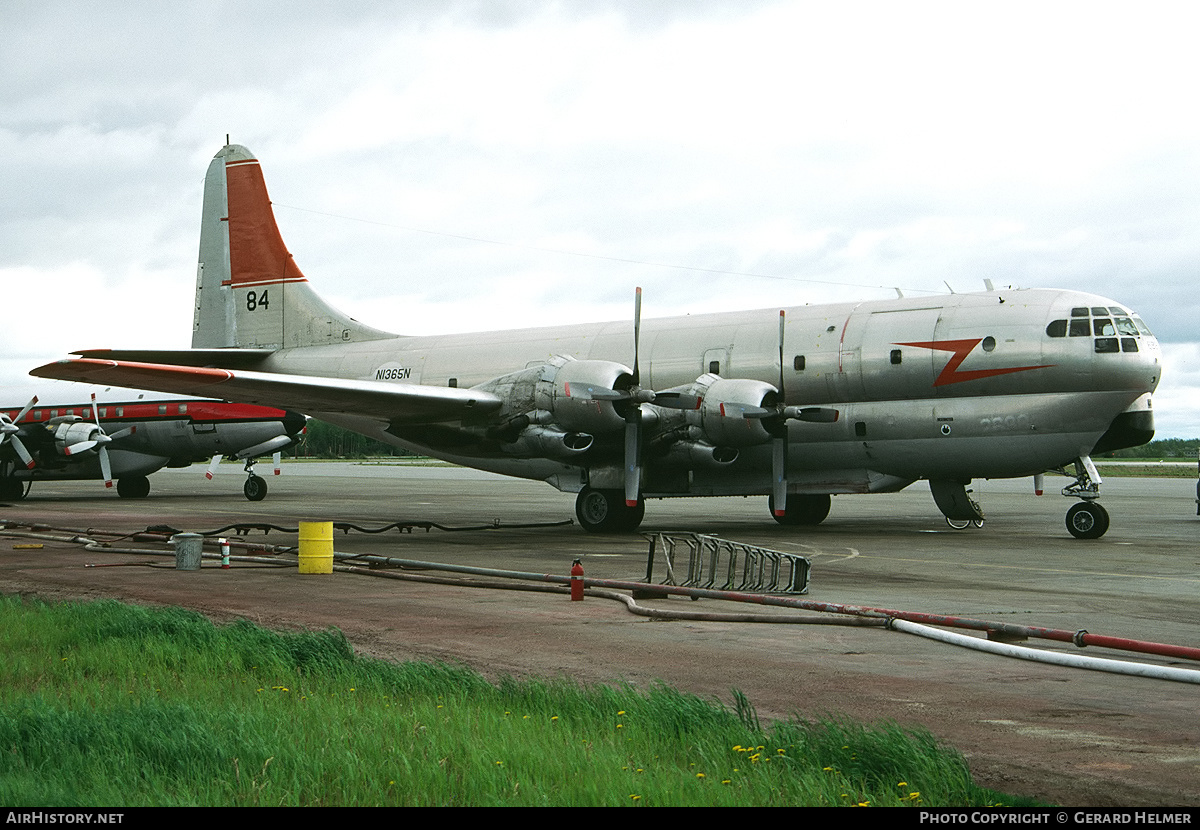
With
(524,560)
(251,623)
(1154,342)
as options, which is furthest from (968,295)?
(251,623)

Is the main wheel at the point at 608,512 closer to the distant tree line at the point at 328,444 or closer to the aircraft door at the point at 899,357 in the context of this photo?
the aircraft door at the point at 899,357

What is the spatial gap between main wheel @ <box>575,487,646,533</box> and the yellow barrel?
845 cm

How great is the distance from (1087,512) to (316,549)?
14.3 metres

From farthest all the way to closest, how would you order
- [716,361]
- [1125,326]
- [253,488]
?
[253,488] < [716,361] < [1125,326]

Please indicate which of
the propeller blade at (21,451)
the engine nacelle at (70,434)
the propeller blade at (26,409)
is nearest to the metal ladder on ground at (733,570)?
the engine nacelle at (70,434)

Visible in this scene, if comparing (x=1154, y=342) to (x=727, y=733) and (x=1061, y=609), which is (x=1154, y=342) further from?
(x=727, y=733)

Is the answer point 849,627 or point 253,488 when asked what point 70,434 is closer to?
point 253,488

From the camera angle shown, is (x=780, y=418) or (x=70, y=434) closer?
(x=780, y=418)

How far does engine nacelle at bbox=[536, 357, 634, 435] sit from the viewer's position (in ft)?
71.2

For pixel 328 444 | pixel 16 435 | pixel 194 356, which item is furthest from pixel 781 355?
pixel 328 444

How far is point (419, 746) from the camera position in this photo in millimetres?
5820

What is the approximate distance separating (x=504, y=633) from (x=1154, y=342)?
16.1 metres

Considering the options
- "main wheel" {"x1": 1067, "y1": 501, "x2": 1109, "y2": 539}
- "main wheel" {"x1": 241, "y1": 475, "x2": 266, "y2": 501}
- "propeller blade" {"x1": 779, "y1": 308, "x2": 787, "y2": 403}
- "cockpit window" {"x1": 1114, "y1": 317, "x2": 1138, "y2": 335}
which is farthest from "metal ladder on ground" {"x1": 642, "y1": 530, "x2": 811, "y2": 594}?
"main wheel" {"x1": 241, "y1": 475, "x2": 266, "y2": 501}

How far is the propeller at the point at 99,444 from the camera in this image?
3631 cm
